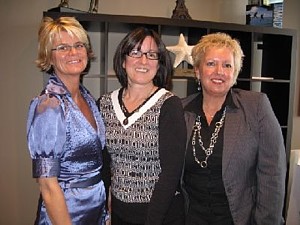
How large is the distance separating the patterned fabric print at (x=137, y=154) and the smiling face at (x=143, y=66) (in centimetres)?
11

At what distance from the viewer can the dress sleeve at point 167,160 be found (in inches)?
51.3

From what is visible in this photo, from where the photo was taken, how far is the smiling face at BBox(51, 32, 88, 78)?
1.34 metres

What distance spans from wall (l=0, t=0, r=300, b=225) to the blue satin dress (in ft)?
3.65

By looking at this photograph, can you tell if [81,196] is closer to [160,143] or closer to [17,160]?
[160,143]

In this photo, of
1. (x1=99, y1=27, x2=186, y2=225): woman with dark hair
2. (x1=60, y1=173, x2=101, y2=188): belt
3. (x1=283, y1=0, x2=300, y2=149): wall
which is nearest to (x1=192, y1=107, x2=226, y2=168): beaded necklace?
(x1=99, y1=27, x2=186, y2=225): woman with dark hair

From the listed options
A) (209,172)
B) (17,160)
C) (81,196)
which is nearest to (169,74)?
(209,172)

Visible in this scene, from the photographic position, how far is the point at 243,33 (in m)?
2.54

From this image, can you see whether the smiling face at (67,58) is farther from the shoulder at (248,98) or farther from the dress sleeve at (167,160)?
Result: the shoulder at (248,98)

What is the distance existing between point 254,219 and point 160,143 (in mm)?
599

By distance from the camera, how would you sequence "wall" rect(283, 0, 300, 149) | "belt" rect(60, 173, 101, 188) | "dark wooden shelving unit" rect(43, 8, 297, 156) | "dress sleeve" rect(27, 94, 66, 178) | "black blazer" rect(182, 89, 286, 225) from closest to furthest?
1. "dress sleeve" rect(27, 94, 66, 178)
2. "belt" rect(60, 173, 101, 188)
3. "black blazer" rect(182, 89, 286, 225)
4. "dark wooden shelving unit" rect(43, 8, 297, 156)
5. "wall" rect(283, 0, 300, 149)

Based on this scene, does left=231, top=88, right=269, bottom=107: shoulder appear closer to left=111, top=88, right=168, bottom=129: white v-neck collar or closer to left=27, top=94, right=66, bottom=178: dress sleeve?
left=111, top=88, right=168, bottom=129: white v-neck collar

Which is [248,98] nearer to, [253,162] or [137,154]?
[253,162]

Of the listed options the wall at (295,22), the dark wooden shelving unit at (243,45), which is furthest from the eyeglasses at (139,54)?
the wall at (295,22)

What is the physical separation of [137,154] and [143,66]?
354 mm
